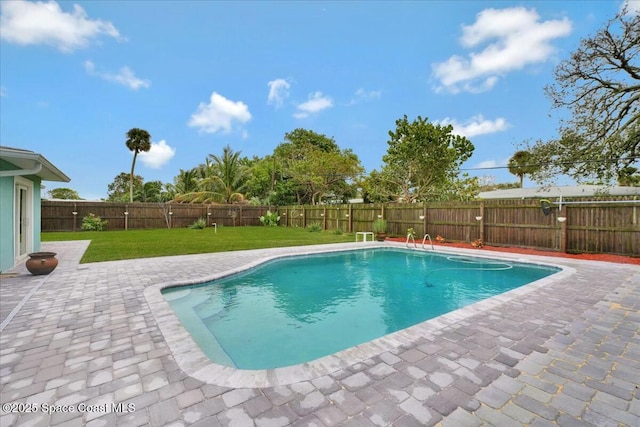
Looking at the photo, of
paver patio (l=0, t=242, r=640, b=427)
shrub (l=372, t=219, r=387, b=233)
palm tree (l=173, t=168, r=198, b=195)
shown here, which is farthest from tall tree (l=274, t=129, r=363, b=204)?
paver patio (l=0, t=242, r=640, b=427)

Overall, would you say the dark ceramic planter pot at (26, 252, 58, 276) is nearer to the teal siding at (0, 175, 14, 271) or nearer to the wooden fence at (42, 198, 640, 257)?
the teal siding at (0, 175, 14, 271)

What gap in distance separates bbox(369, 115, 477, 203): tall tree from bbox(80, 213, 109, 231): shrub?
1798cm

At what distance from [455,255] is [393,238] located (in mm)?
4618

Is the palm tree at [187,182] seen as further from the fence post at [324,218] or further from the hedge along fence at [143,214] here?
the fence post at [324,218]

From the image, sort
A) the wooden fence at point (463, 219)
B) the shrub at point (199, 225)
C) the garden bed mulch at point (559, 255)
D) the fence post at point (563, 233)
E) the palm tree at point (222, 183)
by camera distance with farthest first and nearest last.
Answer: the palm tree at point (222, 183), the shrub at point (199, 225), the fence post at point (563, 233), the wooden fence at point (463, 219), the garden bed mulch at point (559, 255)

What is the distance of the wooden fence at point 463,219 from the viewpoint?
8.32 meters

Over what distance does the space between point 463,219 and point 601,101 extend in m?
6.71

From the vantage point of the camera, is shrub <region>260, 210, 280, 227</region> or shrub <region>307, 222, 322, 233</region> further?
shrub <region>260, 210, 280, 227</region>

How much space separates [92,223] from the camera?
56.7 ft

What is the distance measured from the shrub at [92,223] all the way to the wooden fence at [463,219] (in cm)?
46

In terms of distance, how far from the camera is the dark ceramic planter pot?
5836mm

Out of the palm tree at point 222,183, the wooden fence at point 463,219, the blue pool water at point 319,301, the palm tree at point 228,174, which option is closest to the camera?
the blue pool water at point 319,301

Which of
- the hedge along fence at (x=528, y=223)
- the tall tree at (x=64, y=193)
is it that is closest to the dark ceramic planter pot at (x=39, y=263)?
the hedge along fence at (x=528, y=223)

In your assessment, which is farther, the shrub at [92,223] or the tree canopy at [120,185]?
the tree canopy at [120,185]
